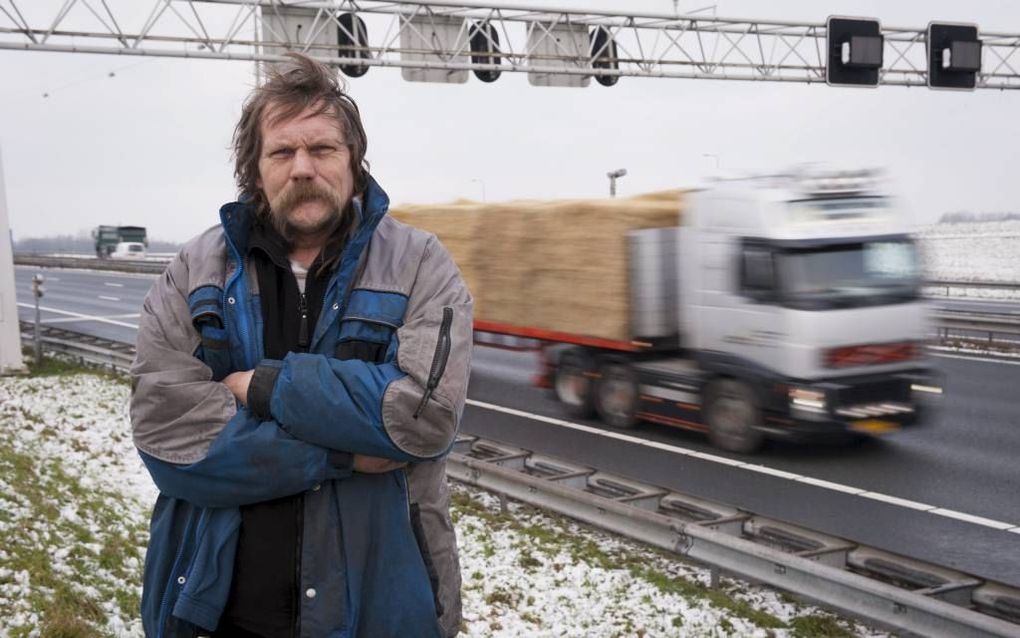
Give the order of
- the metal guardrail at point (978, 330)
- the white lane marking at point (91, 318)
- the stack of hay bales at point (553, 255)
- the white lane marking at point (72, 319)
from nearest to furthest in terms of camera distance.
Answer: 1. the stack of hay bales at point (553, 255)
2. the metal guardrail at point (978, 330)
3. the white lane marking at point (91, 318)
4. the white lane marking at point (72, 319)

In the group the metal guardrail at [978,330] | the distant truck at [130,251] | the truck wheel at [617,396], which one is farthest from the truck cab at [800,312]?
the distant truck at [130,251]

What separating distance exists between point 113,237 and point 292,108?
251ft

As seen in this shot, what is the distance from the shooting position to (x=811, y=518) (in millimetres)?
9820

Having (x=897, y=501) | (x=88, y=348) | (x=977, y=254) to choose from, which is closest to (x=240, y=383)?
(x=897, y=501)

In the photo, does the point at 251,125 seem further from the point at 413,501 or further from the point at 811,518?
the point at 811,518

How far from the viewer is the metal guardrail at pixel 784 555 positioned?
19.2 feet

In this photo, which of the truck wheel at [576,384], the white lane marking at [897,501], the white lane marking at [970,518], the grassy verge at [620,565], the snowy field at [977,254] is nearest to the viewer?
the grassy verge at [620,565]

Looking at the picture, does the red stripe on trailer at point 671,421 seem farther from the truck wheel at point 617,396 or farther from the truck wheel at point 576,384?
the truck wheel at point 576,384

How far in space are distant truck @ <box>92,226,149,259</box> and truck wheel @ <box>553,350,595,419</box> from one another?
62680 millimetres

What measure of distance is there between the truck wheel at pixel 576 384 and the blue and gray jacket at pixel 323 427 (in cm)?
1188

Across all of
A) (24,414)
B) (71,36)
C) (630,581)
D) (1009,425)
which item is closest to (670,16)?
(71,36)

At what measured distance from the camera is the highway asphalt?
9312 millimetres

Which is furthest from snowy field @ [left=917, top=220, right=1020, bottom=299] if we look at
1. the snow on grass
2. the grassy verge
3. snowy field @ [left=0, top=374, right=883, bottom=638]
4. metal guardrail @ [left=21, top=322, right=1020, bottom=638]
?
snowy field @ [left=0, top=374, right=883, bottom=638]

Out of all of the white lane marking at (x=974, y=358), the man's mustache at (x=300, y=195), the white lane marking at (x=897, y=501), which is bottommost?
the white lane marking at (x=897, y=501)
